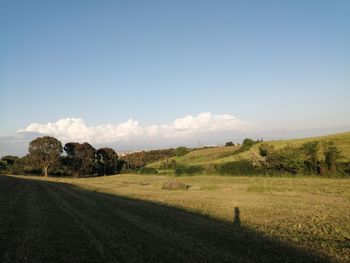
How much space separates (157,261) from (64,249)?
3.34 m

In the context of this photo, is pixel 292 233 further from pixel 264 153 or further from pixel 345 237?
pixel 264 153

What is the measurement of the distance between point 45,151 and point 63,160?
9.00m

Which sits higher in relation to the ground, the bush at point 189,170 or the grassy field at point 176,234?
the bush at point 189,170

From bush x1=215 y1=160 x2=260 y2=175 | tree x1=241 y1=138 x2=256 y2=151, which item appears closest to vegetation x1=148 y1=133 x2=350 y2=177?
bush x1=215 y1=160 x2=260 y2=175

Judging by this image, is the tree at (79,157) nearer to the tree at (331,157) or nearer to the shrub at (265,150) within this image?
the shrub at (265,150)

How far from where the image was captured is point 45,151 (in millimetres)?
112938

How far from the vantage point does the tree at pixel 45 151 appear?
367 feet

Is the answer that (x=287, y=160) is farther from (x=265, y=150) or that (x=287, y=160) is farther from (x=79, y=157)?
(x=79, y=157)

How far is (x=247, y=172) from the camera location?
74.5 m

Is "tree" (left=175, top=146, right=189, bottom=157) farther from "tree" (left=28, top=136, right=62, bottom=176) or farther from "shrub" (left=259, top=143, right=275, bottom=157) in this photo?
"shrub" (left=259, top=143, right=275, bottom=157)

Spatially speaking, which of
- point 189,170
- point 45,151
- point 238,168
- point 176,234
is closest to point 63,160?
point 45,151

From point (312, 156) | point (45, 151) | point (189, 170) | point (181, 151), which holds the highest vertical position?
point (45, 151)

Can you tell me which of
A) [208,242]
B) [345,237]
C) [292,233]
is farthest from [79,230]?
[345,237]

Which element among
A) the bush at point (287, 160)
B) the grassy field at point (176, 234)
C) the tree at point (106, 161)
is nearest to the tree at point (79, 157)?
the tree at point (106, 161)
